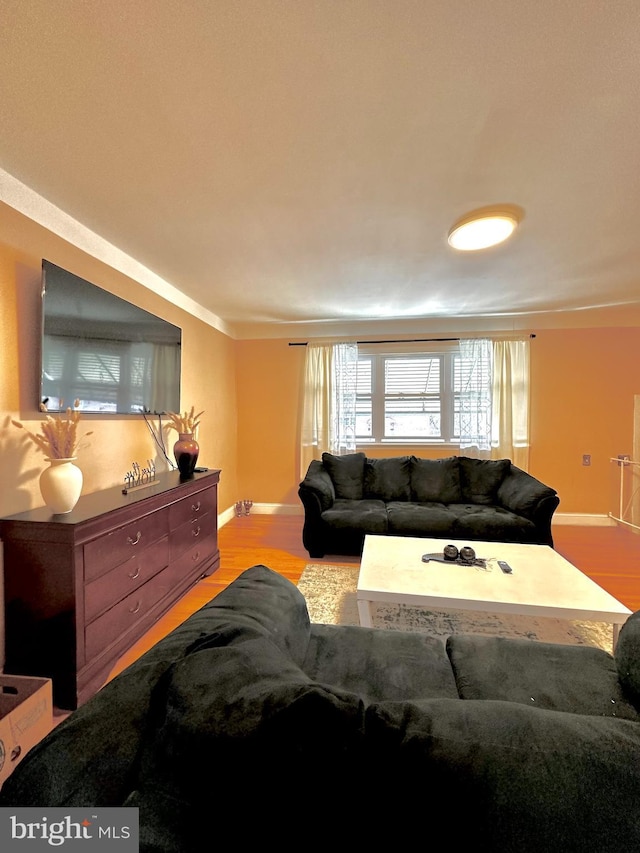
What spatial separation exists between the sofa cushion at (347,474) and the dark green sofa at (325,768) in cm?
311

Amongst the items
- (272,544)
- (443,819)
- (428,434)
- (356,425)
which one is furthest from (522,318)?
(443,819)

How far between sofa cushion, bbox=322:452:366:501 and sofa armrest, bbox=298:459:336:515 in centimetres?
15

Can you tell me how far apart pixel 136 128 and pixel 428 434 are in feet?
13.2

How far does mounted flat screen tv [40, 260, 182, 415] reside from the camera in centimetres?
193

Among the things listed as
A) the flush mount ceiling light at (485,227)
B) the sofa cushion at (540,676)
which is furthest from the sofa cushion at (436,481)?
the sofa cushion at (540,676)

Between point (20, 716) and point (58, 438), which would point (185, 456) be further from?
point (20, 716)

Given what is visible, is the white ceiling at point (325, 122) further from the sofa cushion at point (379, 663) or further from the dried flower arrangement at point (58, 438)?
the sofa cushion at point (379, 663)

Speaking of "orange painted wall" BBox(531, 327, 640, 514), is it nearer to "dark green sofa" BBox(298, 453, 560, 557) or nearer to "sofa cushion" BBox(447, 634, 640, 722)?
"dark green sofa" BBox(298, 453, 560, 557)

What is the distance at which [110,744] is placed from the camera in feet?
1.94

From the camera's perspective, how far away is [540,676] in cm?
118

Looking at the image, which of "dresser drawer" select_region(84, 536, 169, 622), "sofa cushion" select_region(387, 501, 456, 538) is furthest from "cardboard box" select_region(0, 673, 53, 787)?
"sofa cushion" select_region(387, 501, 456, 538)

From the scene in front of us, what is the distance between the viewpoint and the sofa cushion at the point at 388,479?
380cm

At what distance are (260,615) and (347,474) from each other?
2.70m

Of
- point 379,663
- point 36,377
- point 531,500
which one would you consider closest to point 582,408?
point 531,500
